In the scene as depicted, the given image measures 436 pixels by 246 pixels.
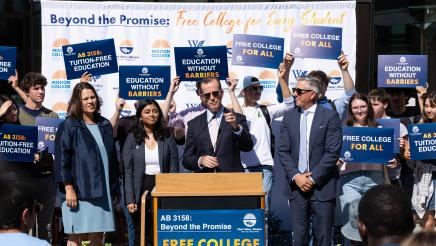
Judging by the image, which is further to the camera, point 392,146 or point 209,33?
point 209,33

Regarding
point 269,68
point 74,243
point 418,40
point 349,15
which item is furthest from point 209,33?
point 74,243

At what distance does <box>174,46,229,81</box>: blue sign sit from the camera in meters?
10.2

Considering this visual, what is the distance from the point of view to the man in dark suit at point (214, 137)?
8781 mm

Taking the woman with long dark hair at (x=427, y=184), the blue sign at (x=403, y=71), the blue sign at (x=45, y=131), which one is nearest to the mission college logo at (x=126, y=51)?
the blue sign at (x=45, y=131)

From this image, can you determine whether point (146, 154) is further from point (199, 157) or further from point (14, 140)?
point (14, 140)

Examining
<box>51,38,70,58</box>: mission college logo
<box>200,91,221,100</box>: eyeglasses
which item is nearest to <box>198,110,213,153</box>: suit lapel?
<box>200,91,221,100</box>: eyeglasses

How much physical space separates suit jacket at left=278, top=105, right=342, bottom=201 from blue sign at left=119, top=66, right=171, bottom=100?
6.18ft

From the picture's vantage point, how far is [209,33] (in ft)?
37.7

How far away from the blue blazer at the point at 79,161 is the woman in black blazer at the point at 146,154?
1.30ft

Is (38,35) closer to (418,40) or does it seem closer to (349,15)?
(349,15)

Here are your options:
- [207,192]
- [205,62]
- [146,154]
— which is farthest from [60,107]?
[207,192]

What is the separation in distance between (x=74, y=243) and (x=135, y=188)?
810mm

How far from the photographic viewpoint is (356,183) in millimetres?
A: 9070

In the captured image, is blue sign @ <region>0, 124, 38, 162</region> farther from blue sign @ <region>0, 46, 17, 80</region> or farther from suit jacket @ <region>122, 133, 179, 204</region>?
blue sign @ <region>0, 46, 17, 80</region>
